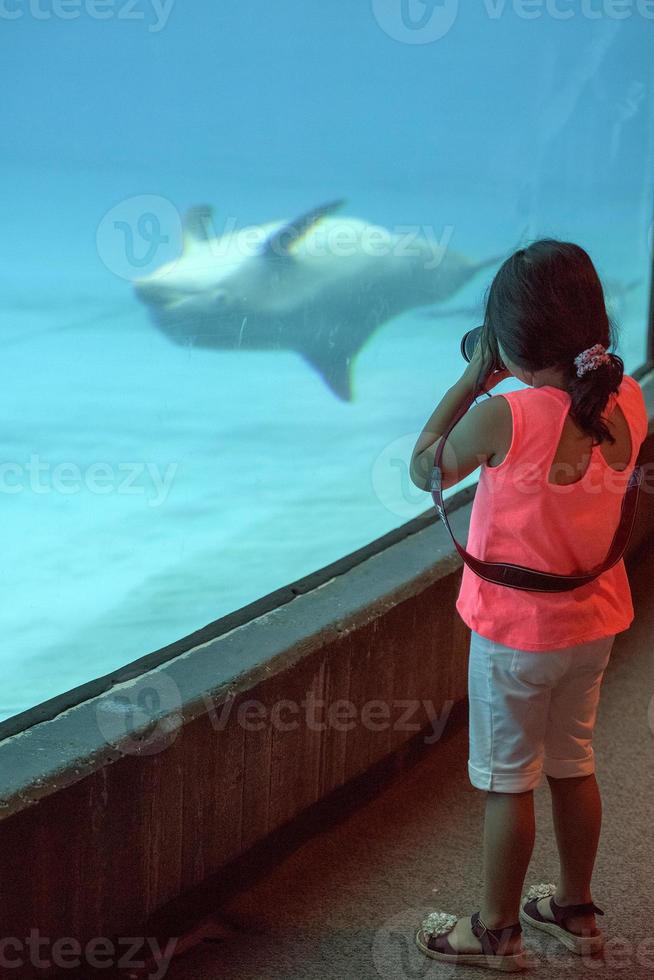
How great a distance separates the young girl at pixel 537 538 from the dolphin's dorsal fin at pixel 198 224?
115cm

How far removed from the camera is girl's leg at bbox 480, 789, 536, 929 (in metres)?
1.59

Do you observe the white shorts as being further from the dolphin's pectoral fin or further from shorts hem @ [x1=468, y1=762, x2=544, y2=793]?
the dolphin's pectoral fin

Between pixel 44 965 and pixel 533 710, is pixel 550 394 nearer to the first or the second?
pixel 533 710

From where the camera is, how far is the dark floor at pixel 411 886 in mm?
1709

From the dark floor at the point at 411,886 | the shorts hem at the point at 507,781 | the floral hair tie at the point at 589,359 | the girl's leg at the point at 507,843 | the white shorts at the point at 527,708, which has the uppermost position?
the floral hair tie at the point at 589,359

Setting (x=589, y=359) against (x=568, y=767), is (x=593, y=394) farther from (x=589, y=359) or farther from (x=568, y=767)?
(x=568, y=767)

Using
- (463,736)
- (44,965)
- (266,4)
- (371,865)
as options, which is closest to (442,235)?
(266,4)

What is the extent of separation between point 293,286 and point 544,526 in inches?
52.5

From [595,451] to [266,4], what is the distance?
1.94 m

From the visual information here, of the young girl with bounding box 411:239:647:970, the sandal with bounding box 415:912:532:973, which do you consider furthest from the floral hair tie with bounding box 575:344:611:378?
the sandal with bounding box 415:912:532:973

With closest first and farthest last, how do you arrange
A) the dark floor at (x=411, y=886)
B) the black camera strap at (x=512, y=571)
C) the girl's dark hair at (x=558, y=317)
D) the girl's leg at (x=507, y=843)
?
1. the girl's dark hair at (x=558, y=317)
2. the black camera strap at (x=512, y=571)
3. the girl's leg at (x=507, y=843)
4. the dark floor at (x=411, y=886)

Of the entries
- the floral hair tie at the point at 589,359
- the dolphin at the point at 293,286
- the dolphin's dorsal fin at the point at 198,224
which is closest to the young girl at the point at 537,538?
the floral hair tie at the point at 589,359

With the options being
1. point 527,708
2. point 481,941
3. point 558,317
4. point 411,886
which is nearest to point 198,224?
point 558,317

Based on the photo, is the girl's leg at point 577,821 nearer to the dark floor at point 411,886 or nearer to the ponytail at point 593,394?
the dark floor at point 411,886
